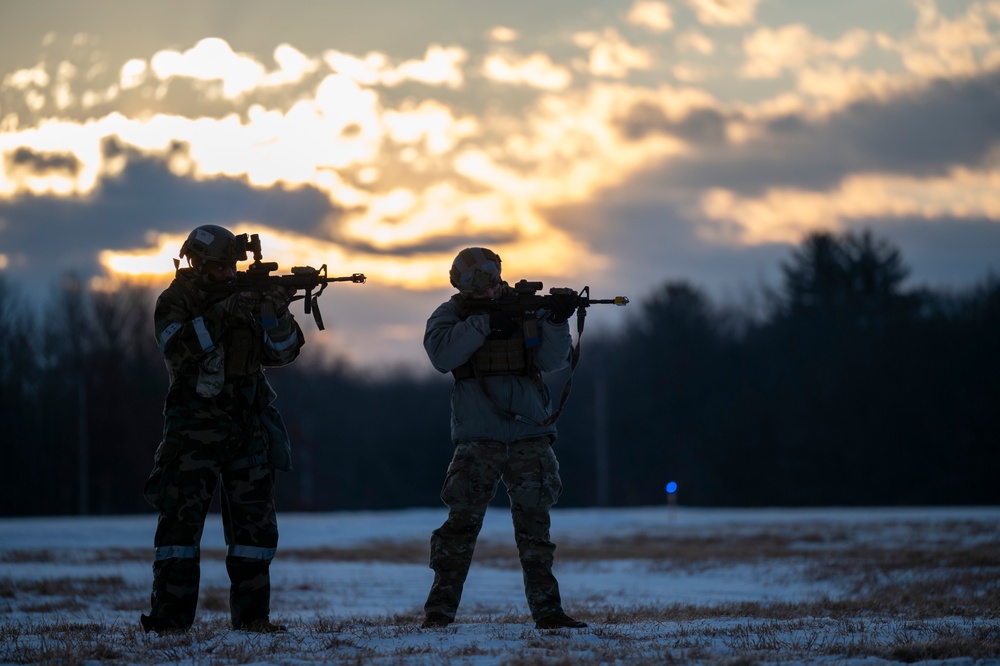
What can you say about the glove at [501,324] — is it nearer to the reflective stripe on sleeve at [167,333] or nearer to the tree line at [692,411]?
A: the reflective stripe on sleeve at [167,333]

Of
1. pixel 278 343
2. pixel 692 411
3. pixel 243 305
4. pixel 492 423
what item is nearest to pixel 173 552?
pixel 278 343

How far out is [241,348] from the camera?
7.91 metres

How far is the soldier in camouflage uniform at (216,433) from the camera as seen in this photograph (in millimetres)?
7703

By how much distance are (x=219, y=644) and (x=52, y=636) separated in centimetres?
148

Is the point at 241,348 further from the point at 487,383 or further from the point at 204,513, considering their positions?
the point at 487,383

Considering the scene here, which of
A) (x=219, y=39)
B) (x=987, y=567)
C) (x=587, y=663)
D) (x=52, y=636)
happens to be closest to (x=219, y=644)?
(x=52, y=636)

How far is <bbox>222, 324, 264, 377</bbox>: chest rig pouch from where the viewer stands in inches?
311

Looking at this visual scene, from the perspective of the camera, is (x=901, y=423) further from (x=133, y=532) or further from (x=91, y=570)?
(x=91, y=570)

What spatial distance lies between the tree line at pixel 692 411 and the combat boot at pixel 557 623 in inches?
1835

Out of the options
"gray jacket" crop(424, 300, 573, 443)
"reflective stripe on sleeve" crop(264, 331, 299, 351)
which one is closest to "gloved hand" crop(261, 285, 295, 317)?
"reflective stripe on sleeve" crop(264, 331, 299, 351)

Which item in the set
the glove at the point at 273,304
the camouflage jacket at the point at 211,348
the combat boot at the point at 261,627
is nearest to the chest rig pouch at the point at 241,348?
the camouflage jacket at the point at 211,348

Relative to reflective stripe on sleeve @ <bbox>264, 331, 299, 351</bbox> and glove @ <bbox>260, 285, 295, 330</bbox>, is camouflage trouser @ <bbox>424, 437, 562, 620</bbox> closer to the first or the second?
reflective stripe on sleeve @ <bbox>264, 331, 299, 351</bbox>

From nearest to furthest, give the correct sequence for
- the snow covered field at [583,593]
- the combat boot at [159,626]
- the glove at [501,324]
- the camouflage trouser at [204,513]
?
the snow covered field at [583,593] → the combat boot at [159,626] → the camouflage trouser at [204,513] → the glove at [501,324]

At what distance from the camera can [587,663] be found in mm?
6211
